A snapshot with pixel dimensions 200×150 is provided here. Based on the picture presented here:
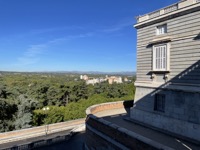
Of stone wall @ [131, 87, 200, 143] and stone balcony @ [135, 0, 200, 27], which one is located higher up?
stone balcony @ [135, 0, 200, 27]

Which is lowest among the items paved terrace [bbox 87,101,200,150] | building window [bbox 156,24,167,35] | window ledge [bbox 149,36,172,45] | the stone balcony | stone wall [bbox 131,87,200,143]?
paved terrace [bbox 87,101,200,150]

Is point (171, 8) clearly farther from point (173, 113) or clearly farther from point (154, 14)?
point (173, 113)

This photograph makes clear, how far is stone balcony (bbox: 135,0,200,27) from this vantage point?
1123 cm

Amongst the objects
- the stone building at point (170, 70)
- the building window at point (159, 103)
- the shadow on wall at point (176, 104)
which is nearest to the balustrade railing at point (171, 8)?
the stone building at point (170, 70)

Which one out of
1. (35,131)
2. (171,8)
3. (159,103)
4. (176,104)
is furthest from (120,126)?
(35,131)

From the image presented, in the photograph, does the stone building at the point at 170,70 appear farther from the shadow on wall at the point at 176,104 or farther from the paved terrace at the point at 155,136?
the paved terrace at the point at 155,136

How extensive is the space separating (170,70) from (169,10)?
3269 millimetres

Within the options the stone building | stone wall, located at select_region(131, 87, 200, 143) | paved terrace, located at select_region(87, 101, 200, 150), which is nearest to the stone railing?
the stone building

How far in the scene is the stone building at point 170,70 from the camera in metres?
11.0

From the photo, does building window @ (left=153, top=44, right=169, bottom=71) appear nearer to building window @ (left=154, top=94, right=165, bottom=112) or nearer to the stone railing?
building window @ (left=154, top=94, right=165, bottom=112)

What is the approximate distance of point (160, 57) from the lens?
13.0 m

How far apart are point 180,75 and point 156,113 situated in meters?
2.77

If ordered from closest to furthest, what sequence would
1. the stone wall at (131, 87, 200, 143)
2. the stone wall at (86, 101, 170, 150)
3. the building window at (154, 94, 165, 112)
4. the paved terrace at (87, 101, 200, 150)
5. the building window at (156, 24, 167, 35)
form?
the stone wall at (86, 101, 170, 150) → the paved terrace at (87, 101, 200, 150) → the stone wall at (131, 87, 200, 143) → the building window at (156, 24, 167, 35) → the building window at (154, 94, 165, 112)

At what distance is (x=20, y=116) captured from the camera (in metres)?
30.8
